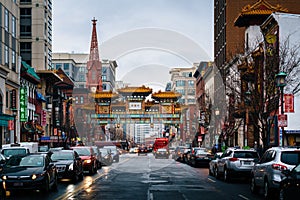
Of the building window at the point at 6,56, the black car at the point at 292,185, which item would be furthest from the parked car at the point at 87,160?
the building window at the point at 6,56

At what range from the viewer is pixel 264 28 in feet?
158

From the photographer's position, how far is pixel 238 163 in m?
26.0

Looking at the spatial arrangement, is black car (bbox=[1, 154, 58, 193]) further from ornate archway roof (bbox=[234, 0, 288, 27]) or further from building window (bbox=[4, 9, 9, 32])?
ornate archway roof (bbox=[234, 0, 288, 27])

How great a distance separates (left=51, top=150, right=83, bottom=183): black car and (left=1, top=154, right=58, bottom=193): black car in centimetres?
389

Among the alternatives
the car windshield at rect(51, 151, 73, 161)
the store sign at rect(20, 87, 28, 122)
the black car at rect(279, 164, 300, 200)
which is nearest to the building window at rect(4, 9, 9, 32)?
the store sign at rect(20, 87, 28, 122)

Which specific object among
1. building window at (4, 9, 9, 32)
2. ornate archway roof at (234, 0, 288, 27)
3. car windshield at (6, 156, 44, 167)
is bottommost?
car windshield at (6, 156, 44, 167)

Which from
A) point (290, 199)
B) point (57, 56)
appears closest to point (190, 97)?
point (57, 56)

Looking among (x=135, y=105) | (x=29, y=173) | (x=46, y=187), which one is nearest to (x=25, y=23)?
(x=135, y=105)

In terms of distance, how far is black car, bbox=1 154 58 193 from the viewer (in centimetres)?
1917

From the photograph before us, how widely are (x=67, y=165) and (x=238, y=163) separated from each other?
807cm

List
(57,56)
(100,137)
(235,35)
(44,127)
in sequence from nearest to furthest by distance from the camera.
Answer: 1. (235,35)
2. (44,127)
3. (100,137)
4. (57,56)

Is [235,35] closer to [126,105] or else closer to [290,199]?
[126,105]

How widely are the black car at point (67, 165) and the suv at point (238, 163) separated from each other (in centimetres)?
726

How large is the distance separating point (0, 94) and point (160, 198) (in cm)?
3530
